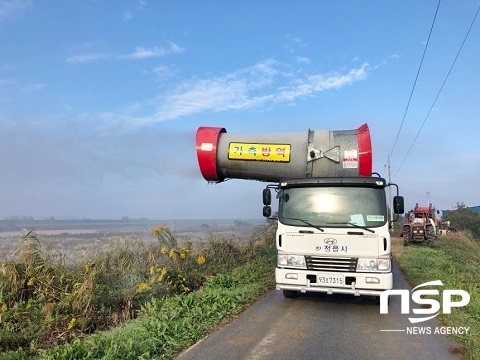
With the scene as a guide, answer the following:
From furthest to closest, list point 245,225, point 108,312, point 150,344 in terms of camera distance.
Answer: point 245,225
point 108,312
point 150,344

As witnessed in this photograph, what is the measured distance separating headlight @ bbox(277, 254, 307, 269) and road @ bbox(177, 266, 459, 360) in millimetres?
865

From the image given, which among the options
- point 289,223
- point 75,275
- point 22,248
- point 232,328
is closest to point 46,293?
point 75,275

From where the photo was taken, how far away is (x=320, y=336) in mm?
5594

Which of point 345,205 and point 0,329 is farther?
point 345,205

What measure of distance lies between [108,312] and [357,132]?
22.0ft

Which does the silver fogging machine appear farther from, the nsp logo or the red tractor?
the red tractor

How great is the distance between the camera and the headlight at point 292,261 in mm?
7031

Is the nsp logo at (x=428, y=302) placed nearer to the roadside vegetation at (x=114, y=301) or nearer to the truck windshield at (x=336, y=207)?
the truck windshield at (x=336, y=207)

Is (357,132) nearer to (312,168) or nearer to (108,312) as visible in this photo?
(312,168)

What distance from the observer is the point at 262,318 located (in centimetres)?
654

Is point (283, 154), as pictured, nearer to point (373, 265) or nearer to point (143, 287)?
point (373, 265)

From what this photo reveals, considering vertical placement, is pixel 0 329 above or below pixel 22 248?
below

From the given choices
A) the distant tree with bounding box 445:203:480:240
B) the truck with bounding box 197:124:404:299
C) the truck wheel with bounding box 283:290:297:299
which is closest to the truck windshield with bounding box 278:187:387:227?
the truck with bounding box 197:124:404:299

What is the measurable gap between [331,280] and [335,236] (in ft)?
2.66
